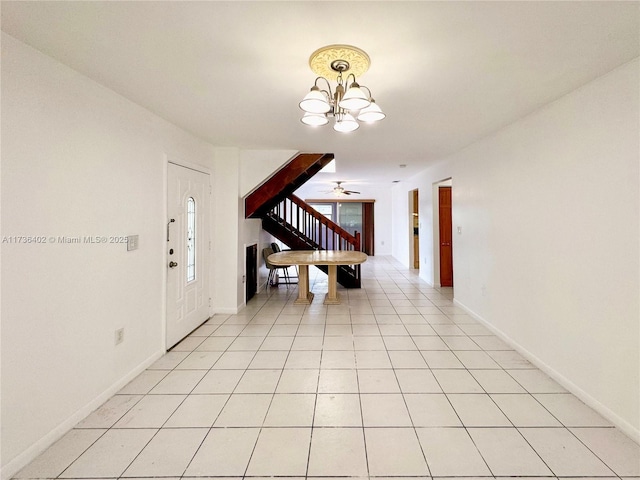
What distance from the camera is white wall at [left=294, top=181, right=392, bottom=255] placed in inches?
388

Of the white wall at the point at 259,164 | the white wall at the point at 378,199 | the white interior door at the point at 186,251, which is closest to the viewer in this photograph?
the white interior door at the point at 186,251

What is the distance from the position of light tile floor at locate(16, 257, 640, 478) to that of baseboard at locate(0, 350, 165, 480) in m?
0.05

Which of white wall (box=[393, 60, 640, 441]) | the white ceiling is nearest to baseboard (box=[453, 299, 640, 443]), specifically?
white wall (box=[393, 60, 640, 441])

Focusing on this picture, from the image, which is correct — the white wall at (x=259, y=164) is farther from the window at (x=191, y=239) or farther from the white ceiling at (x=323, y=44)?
the white ceiling at (x=323, y=44)

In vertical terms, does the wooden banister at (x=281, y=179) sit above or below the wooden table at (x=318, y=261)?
above

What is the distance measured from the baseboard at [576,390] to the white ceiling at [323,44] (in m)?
2.31

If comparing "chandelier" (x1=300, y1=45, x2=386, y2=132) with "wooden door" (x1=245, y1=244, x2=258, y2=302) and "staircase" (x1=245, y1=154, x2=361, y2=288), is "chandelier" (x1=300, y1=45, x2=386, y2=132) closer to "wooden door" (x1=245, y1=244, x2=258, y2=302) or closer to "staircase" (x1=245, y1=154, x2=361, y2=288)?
"staircase" (x1=245, y1=154, x2=361, y2=288)

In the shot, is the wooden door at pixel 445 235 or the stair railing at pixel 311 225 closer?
the wooden door at pixel 445 235

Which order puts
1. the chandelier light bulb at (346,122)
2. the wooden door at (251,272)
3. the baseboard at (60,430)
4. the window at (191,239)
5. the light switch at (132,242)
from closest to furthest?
the baseboard at (60,430)
the chandelier light bulb at (346,122)
the light switch at (132,242)
the window at (191,239)
the wooden door at (251,272)

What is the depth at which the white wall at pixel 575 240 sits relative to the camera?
182 centimetres

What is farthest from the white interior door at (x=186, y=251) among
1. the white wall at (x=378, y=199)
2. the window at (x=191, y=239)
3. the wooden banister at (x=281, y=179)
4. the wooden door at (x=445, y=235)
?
the white wall at (x=378, y=199)

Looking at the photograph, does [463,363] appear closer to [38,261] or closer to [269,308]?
[269,308]

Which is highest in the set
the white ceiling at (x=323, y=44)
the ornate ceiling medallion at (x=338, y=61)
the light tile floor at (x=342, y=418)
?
the white ceiling at (x=323, y=44)

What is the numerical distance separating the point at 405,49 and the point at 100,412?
10.5 ft
